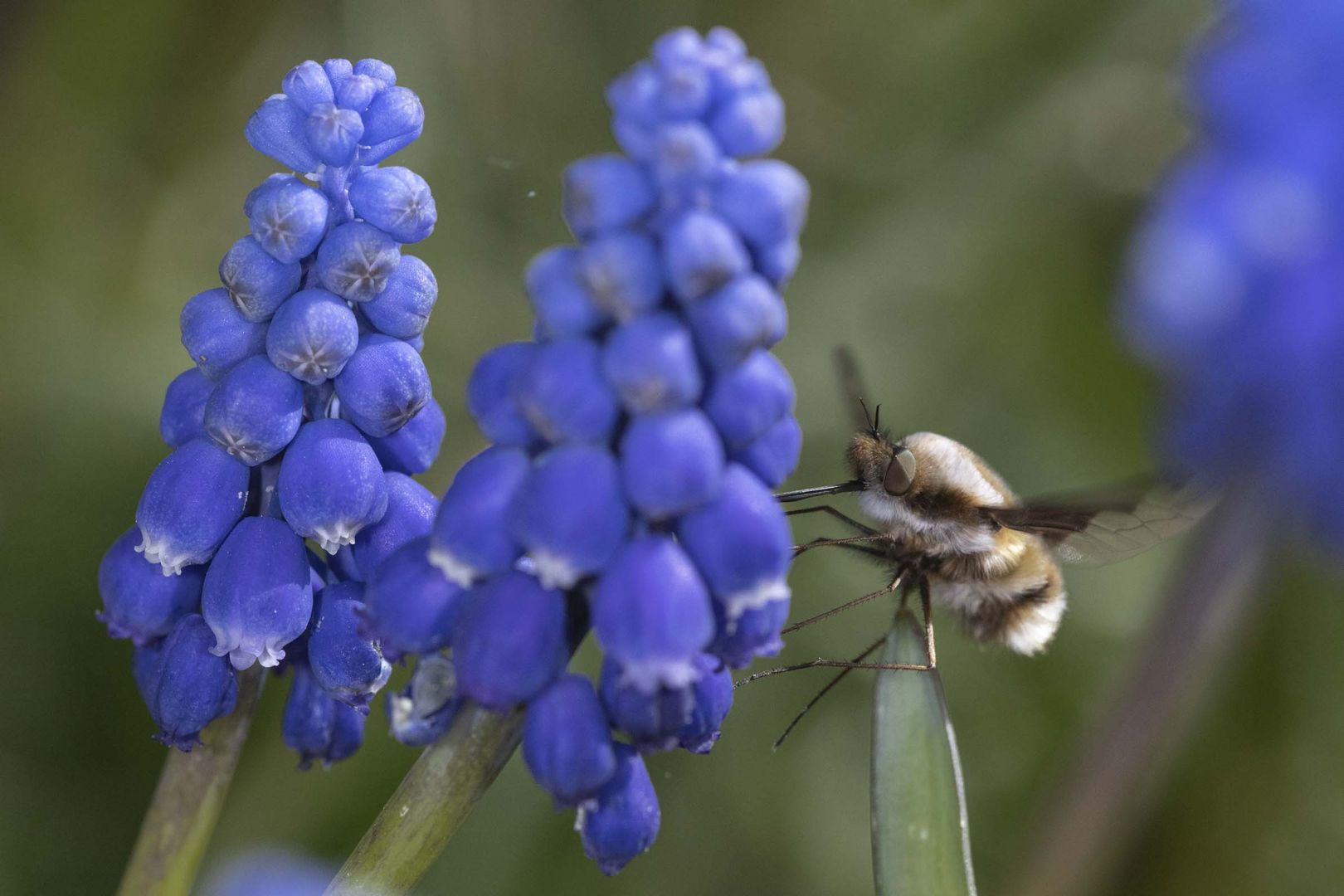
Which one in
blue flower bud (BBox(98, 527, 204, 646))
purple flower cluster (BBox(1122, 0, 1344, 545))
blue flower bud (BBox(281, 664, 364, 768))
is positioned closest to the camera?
blue flower bud (BBox(98, 527, 204, 646))

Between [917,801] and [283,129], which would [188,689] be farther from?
[917,801]

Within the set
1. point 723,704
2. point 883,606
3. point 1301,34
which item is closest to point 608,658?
point 723,704

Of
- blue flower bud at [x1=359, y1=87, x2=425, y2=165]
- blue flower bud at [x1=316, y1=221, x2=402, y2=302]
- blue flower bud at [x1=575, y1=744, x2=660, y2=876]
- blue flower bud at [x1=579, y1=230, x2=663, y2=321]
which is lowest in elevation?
blue flower bud at [x1=575, y1=744, x2=660, y2=876]

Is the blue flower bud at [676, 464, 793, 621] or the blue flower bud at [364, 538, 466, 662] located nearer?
the blue flower bud at [676, 464, 793, 621]

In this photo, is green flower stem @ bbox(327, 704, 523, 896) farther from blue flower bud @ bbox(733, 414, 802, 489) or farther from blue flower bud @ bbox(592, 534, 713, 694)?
blue flower bud @ bbox(733, 414, 802, 489)

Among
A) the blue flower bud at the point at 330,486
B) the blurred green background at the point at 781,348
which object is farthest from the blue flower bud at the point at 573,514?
the blurred green background at the point at 781,348

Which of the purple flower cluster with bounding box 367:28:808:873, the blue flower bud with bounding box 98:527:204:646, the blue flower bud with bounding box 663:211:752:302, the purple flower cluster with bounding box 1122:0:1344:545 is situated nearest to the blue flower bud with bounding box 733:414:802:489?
the purple flower cluster with bounding box 367:28:808:873

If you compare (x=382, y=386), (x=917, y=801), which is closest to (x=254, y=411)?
(x=382, y=386)
